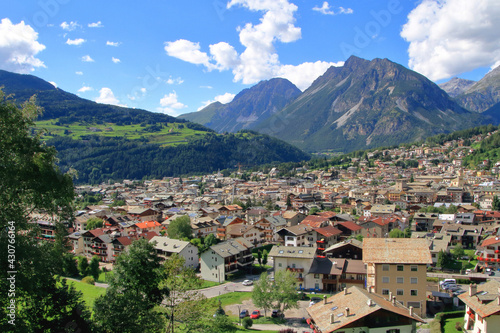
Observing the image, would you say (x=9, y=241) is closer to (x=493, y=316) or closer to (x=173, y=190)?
(x=493, y=316)

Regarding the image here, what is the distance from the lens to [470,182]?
327 ft

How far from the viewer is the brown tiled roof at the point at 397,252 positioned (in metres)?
26.8

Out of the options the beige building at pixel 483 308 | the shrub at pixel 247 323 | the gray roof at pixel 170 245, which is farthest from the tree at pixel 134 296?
the gray roof at pixel 170 245

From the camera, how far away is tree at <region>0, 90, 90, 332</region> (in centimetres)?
948

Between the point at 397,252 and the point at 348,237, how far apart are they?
84.6 ft

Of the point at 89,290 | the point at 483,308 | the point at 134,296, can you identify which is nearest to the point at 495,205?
the point at 483,308

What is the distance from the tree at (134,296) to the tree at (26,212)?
1.58 m

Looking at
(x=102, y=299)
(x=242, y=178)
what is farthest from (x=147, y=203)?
(x=102, y=299)

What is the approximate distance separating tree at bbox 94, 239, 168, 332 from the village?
372 centimetres

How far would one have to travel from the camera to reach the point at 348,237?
173ft

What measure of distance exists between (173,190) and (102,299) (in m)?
110

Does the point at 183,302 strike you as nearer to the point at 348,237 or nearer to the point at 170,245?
the point at 170,245

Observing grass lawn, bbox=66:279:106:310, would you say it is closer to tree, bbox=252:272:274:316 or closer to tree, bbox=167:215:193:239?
tree, bbox=252:272:274:316

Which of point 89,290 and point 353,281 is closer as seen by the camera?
point 89,290
